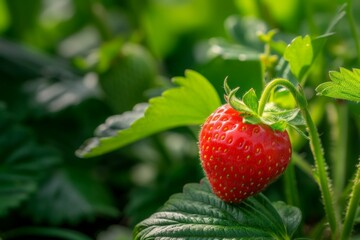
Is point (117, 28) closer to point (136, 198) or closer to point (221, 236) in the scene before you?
point (136, 198)

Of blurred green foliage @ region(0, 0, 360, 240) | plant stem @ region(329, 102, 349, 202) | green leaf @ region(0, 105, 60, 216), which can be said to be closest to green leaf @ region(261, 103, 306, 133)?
blurred green foliage @ region(0, 0, 360, 240)

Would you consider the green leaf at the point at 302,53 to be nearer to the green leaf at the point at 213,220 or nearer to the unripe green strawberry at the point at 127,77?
the green leaf at the point at 213,220

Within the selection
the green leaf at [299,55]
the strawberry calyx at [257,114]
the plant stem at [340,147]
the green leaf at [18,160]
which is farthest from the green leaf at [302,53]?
the green leaf at [18,160]

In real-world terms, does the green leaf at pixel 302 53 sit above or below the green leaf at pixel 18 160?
below

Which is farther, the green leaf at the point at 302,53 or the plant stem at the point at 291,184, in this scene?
the plant stem at the point at 291,184

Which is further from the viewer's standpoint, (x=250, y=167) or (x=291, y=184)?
(x=291, y=184)

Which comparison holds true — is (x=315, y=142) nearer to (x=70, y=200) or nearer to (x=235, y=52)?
(x=235, y=52)

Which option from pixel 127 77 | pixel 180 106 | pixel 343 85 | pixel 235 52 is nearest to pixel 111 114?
pixel 127 77
